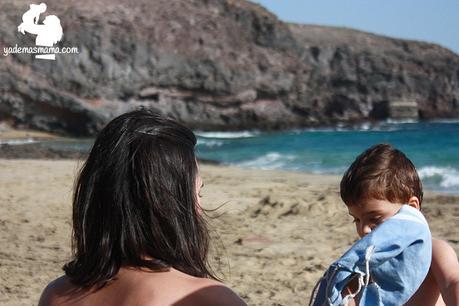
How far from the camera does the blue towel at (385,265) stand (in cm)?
196

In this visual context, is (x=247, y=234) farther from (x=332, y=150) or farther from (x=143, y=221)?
(x=332, y=150)

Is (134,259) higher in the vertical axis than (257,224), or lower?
higher

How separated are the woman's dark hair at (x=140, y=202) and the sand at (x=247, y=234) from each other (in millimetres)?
2184

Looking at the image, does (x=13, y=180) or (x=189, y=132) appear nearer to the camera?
(x=189, y=132)

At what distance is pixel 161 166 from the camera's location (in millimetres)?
1673

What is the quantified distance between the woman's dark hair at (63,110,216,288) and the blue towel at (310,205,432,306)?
37 cm

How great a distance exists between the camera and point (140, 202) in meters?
1.67

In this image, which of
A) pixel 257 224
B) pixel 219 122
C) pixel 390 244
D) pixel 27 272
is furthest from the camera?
pixel 219 122

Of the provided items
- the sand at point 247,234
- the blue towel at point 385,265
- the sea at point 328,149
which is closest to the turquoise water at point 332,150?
the sea at point 328,149

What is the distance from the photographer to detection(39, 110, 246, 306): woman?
5.44 feet

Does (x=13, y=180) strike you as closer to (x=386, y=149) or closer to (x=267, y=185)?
(x=267, y=185)

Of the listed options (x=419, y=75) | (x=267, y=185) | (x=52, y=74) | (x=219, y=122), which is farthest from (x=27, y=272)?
(x=419, y=75)

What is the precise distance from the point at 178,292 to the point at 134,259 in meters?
0.12

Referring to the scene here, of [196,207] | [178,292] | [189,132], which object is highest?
[189,132]
